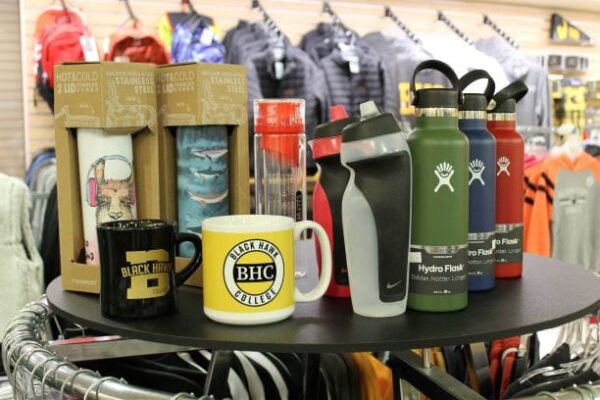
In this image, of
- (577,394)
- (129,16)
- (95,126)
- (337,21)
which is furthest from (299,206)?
(337,21)

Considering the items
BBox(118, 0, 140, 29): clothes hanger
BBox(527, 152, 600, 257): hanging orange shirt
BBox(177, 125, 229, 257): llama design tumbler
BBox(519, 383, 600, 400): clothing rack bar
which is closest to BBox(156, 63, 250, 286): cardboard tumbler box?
BBox(177, 125, 229, 257): llama design tumbler

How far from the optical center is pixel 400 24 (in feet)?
12.5

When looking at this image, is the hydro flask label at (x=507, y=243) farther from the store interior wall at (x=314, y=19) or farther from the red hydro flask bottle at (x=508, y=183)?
the store interior wall at (x=314, y=19)

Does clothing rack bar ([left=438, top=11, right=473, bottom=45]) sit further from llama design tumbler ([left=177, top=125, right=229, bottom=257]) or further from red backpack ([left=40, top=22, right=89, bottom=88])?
llama design tumbler ([left=177, top=125, right=229, bottom=257])

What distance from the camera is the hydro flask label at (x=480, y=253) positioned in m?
0.84

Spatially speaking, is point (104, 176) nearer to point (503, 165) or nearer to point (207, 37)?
point (503, 165)

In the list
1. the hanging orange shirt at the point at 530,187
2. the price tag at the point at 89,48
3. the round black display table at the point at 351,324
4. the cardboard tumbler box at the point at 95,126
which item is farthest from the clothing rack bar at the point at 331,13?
the round black display table at the point at 351,324

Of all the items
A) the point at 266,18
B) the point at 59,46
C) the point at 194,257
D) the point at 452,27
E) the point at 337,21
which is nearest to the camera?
the point at 194,257

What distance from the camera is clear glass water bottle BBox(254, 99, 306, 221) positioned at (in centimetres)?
89

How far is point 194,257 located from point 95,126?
218 millimetres

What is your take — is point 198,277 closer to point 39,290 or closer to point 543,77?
point 39,290

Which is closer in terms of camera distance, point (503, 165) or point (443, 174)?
point (443, 174)

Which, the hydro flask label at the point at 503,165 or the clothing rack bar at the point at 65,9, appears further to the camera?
the clothing rack bar at the point at 65,9

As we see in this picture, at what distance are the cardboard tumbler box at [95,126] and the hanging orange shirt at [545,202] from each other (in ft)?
6.86
